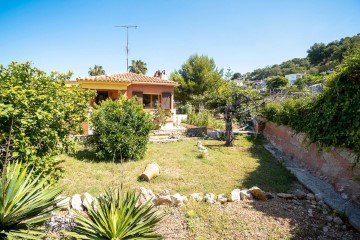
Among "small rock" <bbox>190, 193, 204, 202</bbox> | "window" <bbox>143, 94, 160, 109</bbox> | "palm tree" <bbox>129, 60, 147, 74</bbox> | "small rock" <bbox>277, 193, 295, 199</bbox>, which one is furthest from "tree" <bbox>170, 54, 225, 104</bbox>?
"small rock" <bbox>190, 193, 204, 202</bbox>

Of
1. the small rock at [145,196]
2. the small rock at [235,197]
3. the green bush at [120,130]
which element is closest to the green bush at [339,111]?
the small rock at [235,197]

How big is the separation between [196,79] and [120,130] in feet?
70.1

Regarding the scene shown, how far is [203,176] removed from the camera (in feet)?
21.8

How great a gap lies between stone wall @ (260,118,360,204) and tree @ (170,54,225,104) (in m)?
18.5

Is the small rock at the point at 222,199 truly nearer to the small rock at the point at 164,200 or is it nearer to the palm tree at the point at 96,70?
the small rock at the point at 164,200

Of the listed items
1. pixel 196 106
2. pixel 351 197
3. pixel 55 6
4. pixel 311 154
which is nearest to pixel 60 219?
pixel 351 197

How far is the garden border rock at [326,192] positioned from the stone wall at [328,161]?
0.58 feet

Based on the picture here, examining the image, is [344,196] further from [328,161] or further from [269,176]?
[269,176]

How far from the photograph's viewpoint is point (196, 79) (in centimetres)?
2809

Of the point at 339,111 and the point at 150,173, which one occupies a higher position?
the point at 339,111

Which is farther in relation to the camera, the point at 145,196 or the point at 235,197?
the point at 235,197

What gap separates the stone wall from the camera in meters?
5.16

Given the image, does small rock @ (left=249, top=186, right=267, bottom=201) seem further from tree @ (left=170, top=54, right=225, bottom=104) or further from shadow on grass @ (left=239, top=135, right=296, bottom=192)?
tree @ (left=170, top=54, right=225, bottom=104)

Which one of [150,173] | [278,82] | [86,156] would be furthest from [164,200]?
[278,82]
